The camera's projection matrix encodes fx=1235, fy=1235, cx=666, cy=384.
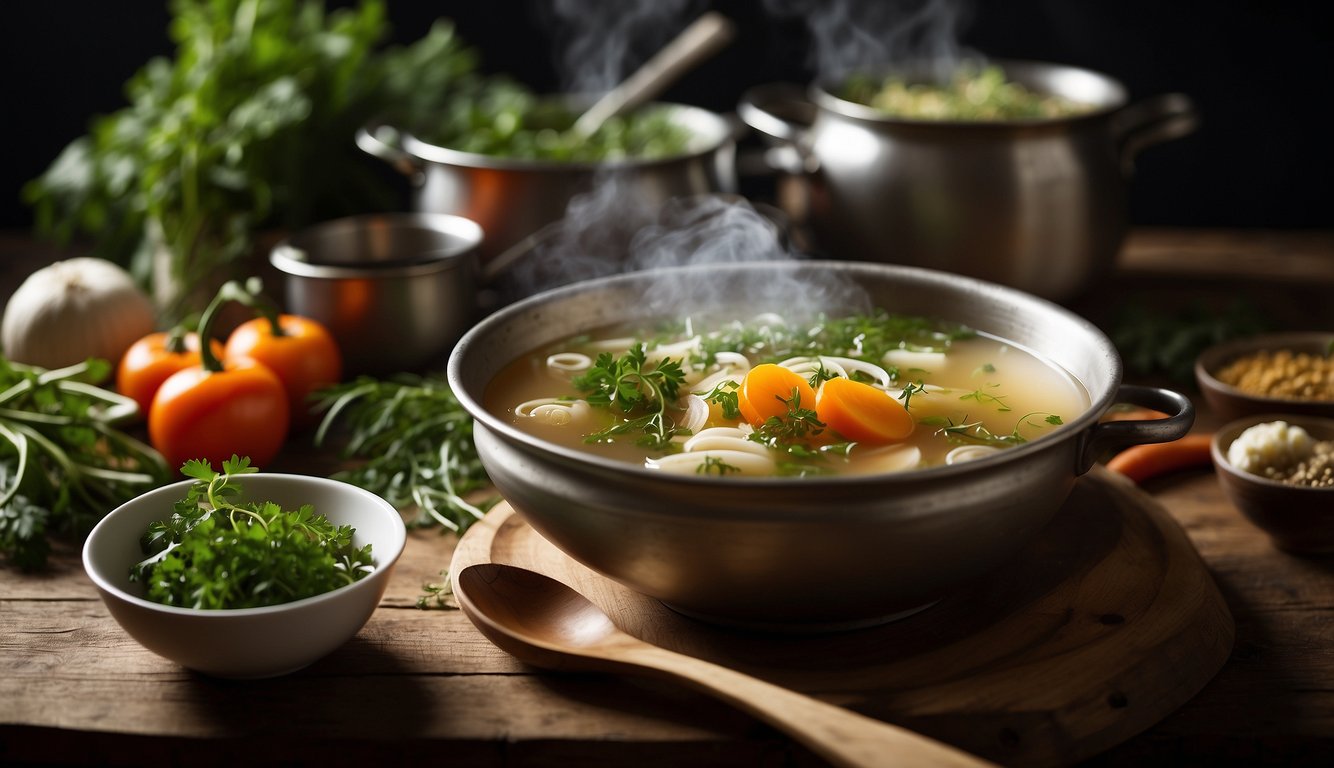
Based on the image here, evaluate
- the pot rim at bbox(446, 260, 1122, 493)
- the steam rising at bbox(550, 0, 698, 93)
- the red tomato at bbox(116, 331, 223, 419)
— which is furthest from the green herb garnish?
the steam rising at bbox(550, 0, 698, 93)

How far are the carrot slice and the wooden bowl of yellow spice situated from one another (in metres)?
0.13

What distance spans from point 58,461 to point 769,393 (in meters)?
1.53

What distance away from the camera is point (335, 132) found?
13.4 feet

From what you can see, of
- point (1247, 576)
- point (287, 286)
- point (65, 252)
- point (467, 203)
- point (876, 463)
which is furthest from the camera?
point (65, 252)

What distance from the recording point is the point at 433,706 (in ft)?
6.48

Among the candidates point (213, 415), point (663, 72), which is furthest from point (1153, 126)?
point (213, 415)

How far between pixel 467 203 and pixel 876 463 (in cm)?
183

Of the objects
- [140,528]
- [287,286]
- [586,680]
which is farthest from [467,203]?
[586,680]

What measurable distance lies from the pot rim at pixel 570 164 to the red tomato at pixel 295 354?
2.19ft

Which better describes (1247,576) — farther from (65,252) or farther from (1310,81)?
(65,252)

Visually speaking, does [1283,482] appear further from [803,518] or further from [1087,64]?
[1087,64]

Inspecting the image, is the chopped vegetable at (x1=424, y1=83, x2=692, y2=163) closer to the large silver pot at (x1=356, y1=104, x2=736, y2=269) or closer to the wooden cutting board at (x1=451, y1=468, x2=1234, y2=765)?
the large silver pot at (x1=356, y1=104, x2=736, y2=269)

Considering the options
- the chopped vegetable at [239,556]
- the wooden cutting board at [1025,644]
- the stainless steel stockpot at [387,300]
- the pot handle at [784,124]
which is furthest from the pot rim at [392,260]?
the chopped vegetable at [239,556]

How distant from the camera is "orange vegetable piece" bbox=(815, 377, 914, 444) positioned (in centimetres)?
212
